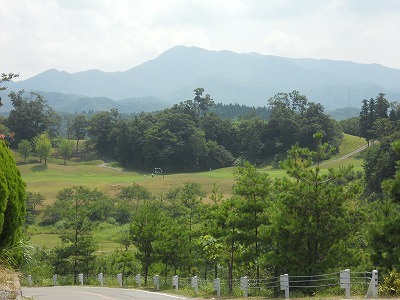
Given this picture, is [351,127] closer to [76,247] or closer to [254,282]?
[76,247]

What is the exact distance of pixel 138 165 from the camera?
123 m

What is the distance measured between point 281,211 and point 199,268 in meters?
19.6

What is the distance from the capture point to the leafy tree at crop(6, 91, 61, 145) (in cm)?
13650

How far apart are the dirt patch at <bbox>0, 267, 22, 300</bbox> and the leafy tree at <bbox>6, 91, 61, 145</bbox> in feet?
416

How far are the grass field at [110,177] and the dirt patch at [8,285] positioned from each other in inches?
2160

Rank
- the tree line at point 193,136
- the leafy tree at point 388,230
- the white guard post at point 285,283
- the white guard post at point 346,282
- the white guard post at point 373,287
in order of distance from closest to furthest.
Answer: the white guard post at point 373,287 → the white guard post at point 346,282 → the white guard post at point 285,283 → the leafy tree at point 388,230 → the tree line at point 193,136

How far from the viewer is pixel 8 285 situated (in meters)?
11.0

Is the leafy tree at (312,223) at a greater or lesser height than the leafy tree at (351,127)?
lesser

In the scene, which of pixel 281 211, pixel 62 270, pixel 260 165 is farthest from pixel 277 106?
pixel 281 211

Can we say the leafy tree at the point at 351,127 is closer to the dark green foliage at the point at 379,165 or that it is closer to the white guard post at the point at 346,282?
the dark green foliage at the point at 379,165

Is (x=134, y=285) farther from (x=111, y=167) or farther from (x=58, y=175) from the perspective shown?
(x=111, y=167)

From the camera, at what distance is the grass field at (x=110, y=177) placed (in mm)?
89438

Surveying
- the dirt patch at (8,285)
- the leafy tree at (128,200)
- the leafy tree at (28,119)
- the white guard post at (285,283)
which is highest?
the leafy tree at (28,119)

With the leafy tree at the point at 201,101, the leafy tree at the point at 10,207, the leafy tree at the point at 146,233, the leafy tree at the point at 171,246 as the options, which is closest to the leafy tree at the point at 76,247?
the leafy tree at the point at 146,233
